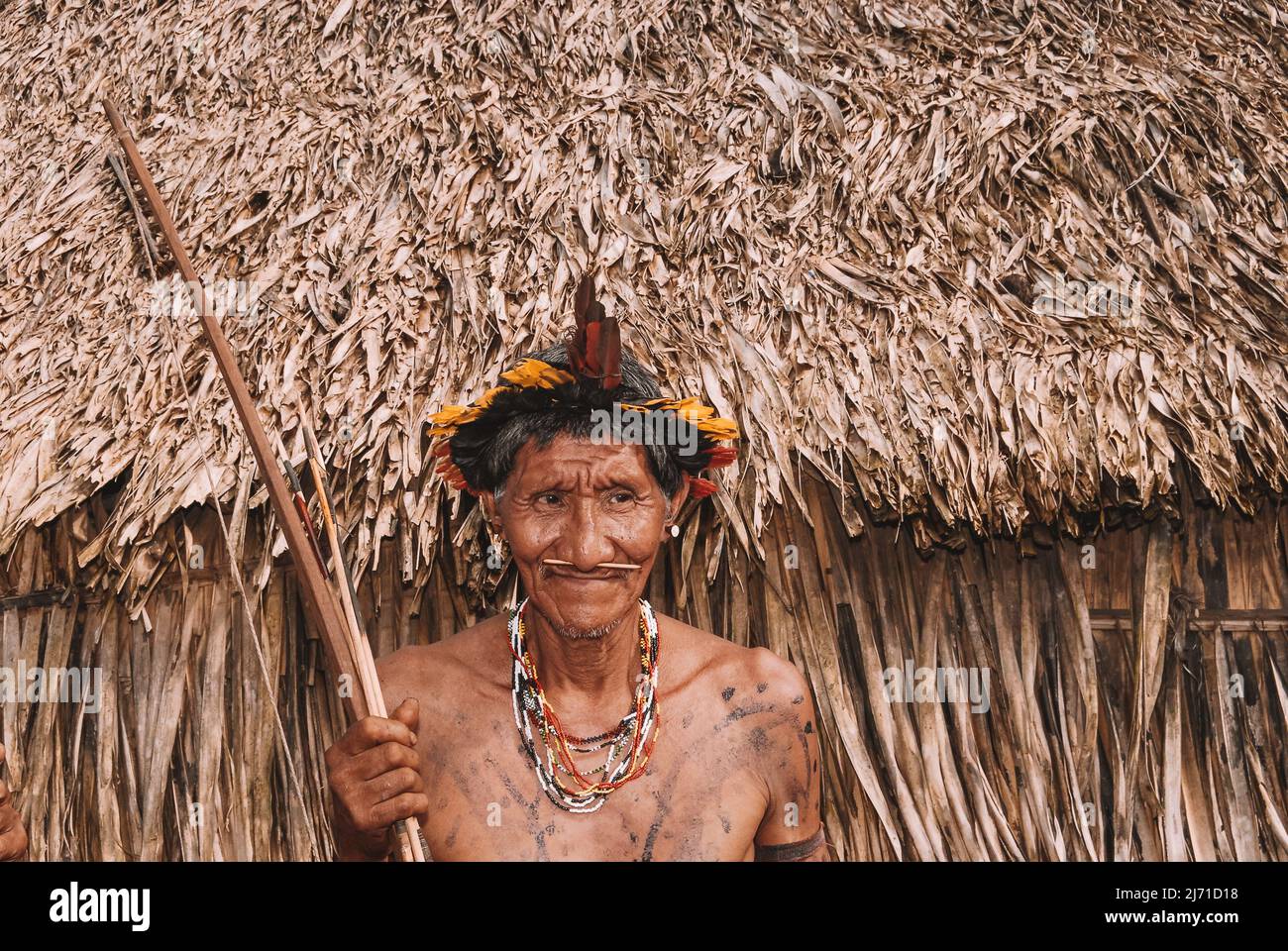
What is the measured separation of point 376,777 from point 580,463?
59cm

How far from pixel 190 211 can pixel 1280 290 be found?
90.6 inches

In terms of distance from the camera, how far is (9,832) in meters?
1.71

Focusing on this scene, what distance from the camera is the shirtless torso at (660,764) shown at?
1.74m

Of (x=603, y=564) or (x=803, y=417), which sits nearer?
(x=603, y=564)

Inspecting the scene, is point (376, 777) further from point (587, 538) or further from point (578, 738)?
point (587, 538)

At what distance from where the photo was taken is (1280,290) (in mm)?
2057

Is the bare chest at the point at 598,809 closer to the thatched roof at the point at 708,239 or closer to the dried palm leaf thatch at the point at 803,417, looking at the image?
the dried palm leaf thatch at the point at 803,417

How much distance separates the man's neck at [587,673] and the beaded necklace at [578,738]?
18 mm

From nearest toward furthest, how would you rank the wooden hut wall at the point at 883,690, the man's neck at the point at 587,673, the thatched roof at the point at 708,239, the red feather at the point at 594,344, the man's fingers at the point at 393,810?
the man's fingers at the point at 393,810 < the red feather at the point at 594,344 < the man's neck at the point at 587,673 < the thatched roof at the point at 708,239 < the wooden hut wall at the point at 883,690

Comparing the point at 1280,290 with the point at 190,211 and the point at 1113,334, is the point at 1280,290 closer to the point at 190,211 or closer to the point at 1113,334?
the point at 1113,334

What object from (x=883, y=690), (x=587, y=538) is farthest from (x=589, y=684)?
(x=883, y=690)

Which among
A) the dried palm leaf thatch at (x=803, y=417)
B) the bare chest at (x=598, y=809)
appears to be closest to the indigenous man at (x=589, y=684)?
the bare chest at (x=598, y=809)

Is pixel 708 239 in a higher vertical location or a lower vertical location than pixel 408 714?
higher
